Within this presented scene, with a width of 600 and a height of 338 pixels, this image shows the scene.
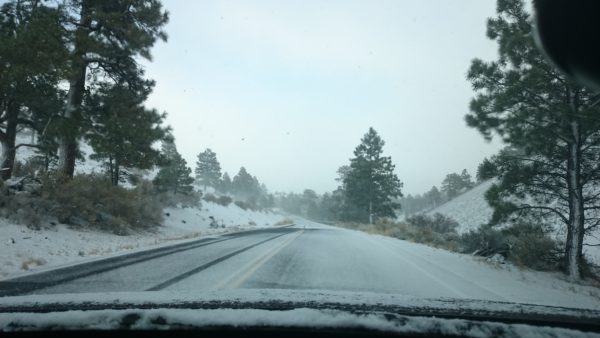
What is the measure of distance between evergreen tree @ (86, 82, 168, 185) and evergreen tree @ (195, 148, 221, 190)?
83114 mm

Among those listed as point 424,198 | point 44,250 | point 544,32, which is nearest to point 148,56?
point 44,250

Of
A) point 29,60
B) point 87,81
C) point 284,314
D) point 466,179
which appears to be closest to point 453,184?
point 466,179

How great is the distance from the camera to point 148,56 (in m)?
18.5

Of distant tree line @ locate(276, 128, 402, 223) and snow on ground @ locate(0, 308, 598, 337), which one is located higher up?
distant tree line @ locate(276, 128, 402, 223)

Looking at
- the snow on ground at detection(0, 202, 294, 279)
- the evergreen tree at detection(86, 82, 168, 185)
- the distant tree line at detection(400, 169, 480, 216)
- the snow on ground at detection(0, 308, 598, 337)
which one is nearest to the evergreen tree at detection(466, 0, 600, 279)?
the snow on ground at detection(0, 308, 598, 337)

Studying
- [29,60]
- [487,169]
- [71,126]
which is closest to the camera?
[487,169]

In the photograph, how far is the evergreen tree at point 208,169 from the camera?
102669 millimetres

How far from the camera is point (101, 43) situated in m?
15.9

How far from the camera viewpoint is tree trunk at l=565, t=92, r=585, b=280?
10062 millimetres

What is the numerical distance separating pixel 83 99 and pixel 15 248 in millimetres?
9515

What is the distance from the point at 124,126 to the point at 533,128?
13.4 metres

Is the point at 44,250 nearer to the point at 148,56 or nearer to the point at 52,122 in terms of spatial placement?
the point at 52,122

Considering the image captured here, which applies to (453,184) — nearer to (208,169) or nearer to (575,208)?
(208,169)

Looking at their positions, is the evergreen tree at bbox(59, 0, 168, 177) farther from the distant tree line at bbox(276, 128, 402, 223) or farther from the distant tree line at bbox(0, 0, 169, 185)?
the distant tree line at bbox(276, 128, 402, 223)
